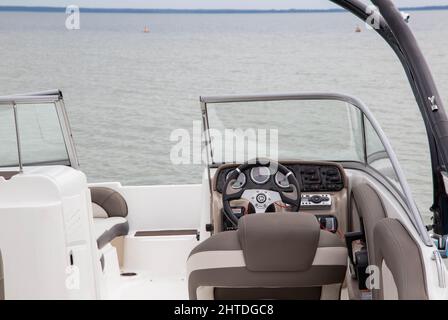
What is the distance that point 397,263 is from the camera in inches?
75.3

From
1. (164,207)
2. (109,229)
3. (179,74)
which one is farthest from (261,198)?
(179,74)

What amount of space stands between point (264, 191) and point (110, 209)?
4.77 ft

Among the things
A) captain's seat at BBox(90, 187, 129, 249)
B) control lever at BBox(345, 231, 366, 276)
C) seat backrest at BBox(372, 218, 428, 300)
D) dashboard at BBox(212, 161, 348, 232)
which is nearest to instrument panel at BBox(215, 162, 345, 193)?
dashboard at BBox(212, 161, 348, 232)

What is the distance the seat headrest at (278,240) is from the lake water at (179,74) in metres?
8.92

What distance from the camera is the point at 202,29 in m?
46.6

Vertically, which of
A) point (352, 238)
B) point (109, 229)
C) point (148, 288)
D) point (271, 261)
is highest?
point (271, 261)

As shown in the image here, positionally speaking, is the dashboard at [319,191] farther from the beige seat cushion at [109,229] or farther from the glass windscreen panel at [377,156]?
the beige seat cushion at [109,229]

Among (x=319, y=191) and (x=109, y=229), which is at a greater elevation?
(x=319, y=191)

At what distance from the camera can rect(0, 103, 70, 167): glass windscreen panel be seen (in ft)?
11.7

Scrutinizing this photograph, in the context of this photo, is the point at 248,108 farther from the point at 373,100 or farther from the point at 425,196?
the point at 373,100

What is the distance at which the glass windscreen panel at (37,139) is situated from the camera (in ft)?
11.7

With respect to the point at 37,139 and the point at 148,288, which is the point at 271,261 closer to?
the point at 148,288
